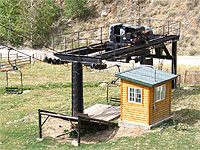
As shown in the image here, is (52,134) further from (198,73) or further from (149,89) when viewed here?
(198,73)

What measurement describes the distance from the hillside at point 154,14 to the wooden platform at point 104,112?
94.8 ft

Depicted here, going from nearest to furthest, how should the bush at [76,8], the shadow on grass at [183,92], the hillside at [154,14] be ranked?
the shadow on grass at [183,92] < the hillside at [154,14] < the bush at [76,8]

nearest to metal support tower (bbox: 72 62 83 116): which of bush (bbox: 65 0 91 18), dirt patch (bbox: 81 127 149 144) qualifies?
dirt patch (bbox: 81 127 149 144)

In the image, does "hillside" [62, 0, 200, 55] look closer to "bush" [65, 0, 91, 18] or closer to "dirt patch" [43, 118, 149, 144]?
"bush" [65, 0, 91, 18]

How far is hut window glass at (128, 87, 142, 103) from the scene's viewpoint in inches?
826

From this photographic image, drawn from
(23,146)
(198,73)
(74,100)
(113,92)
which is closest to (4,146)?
(23,146)

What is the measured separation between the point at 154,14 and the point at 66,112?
38.0 meters

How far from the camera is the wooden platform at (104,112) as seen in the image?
912 inches

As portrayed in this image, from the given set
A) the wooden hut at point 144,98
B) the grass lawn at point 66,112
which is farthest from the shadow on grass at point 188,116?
the wooden hut at point 144,98

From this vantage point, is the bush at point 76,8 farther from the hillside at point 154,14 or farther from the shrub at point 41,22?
the shrub at point 41,22

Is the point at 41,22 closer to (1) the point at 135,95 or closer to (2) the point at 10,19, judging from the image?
(2) the point at 10,19

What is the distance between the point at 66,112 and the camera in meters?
26.3

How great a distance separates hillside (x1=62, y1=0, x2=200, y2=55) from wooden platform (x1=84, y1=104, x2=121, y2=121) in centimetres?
2889

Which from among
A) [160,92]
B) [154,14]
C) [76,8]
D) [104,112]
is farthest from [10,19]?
[160,92]
